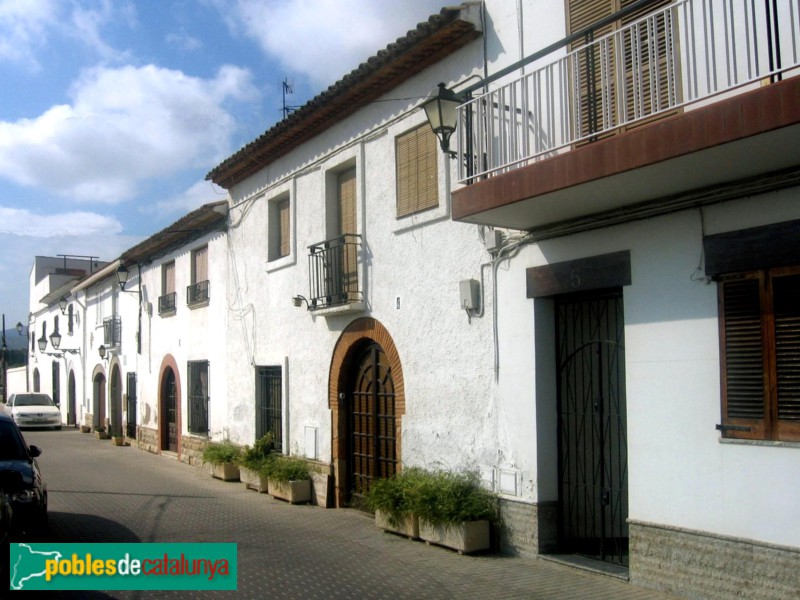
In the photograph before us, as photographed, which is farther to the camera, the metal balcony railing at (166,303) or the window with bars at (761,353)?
the metal balcony railing at (166,303)

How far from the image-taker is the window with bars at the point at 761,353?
20.4 feet

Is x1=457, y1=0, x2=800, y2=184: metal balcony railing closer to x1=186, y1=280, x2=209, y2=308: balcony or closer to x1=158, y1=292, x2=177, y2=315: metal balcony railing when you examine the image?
x1=186, y1=280, x2=209, y2=308: balcony

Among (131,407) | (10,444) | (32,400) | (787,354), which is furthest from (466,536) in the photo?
(32,400)

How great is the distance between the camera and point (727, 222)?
21.8ft

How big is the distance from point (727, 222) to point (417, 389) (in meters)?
4.72

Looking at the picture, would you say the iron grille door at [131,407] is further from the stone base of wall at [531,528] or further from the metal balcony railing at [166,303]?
the stone base of wall at [531,528]

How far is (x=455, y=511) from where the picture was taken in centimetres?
870

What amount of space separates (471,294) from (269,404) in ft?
21.6

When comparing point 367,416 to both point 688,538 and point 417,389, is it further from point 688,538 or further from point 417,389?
point 688,538

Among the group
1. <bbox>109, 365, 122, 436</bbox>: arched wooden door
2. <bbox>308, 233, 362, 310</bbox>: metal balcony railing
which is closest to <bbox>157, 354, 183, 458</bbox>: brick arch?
<bbox>109, 365, 122, 436</bbox>: arched wooden door

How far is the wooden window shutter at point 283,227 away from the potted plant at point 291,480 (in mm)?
3610

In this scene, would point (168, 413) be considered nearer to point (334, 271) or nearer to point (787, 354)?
point (334, 271)

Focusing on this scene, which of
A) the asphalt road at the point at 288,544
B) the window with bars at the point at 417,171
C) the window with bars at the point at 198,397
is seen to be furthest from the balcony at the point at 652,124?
the window with bars at the point at 198,397

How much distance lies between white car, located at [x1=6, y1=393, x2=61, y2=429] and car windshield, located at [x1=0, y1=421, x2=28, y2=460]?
21.4m
